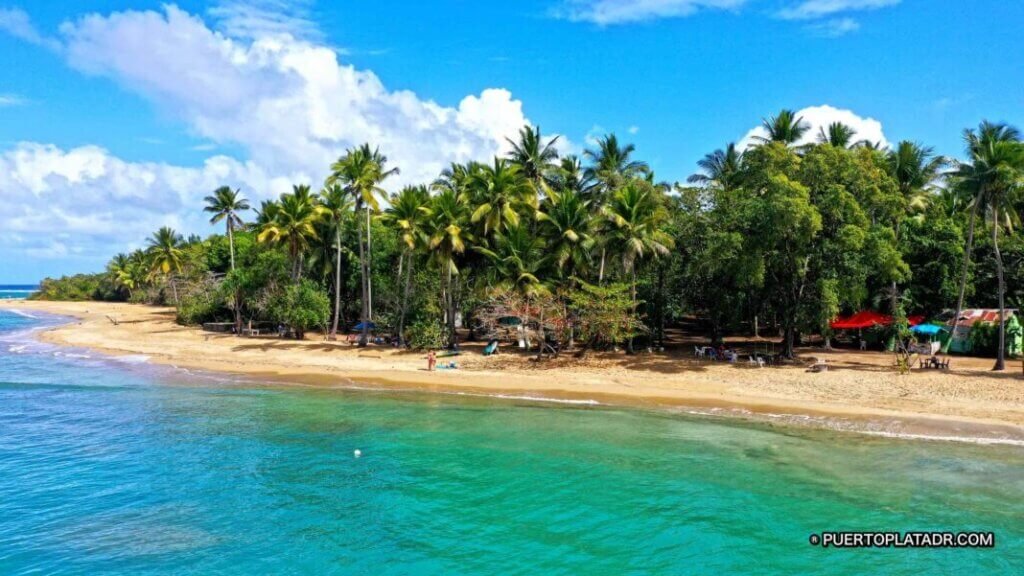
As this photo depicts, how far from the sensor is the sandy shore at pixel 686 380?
2295 centimetres

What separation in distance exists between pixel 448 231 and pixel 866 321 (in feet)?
80.8

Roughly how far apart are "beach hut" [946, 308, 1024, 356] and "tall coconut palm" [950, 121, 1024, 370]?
4823 millimetres

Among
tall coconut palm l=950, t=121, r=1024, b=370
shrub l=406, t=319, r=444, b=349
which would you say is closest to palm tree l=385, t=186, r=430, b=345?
shrub l=406, t=319, r=444, b=349

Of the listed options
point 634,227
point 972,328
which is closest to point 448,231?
Result: point 634,227

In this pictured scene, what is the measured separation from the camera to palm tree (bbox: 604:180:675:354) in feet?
110

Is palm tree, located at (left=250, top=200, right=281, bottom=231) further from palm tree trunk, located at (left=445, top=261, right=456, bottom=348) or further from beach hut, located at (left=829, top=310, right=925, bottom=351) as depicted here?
beach hut, located at (left=829, top=310, right=925, bottom=351)

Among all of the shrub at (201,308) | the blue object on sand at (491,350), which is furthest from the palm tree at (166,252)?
the blue object on sand at (491,350)

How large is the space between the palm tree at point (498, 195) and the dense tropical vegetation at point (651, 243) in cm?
11

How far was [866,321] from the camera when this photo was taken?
36.1 metres

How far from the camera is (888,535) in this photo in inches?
534

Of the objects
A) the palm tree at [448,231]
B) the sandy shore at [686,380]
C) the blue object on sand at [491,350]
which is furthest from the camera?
the blue object on sand at [491,350]

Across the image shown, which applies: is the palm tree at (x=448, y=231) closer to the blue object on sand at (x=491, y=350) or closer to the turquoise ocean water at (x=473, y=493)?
the blue object on sand at (x=491, y=350)

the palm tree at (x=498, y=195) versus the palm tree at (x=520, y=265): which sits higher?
the palm tree at (x=498, y=195)

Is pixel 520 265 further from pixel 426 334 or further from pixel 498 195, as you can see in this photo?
pixel 426 334
